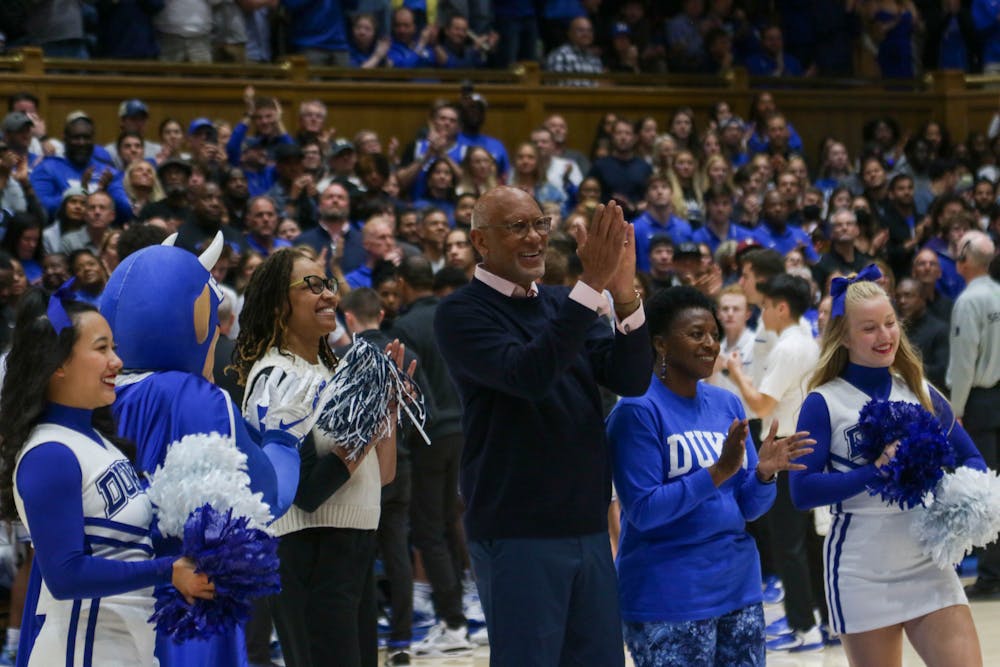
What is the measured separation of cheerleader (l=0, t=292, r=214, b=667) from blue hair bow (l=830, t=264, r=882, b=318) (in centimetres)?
235

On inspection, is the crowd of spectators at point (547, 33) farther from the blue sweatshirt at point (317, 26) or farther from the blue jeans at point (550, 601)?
the blue jeans at point (550, 601)

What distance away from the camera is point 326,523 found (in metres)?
4.46

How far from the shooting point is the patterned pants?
405 centimetres

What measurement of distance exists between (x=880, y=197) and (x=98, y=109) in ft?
22.4

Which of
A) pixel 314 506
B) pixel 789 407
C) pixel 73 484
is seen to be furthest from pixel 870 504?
pixel 789 407

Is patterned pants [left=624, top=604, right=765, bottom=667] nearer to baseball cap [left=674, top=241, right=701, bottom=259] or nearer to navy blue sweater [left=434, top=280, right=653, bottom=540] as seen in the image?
navy blue sweater [left=434, top=280, right=653, bottom=540]

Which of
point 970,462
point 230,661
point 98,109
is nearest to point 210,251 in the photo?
point 230,661

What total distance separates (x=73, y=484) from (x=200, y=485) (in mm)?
278

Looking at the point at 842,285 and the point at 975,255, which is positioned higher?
the point at 842,285

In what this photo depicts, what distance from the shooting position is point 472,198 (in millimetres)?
10680

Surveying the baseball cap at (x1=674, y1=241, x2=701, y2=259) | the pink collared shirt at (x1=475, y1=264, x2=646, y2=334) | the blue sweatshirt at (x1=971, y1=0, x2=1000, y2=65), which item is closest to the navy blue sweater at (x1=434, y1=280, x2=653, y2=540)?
the pink collared shirt at (x1=475, y1=264, x2=646, y2=334)

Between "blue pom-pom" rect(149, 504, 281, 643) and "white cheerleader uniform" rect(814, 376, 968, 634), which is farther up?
"blue pom-pom" rect(149, 504, 281, 643)

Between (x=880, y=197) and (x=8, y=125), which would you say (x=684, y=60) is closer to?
(x=880, y=197)

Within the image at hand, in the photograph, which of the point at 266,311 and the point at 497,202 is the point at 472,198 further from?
the point at 497,202
